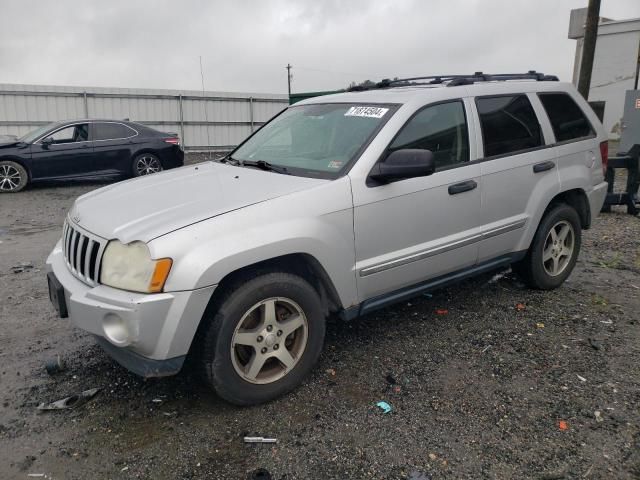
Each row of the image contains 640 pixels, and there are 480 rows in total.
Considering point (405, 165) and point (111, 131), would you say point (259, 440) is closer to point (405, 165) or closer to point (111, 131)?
point (405, 165)

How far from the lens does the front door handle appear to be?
12.0 ft

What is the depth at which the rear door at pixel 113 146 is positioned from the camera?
37.4 ft

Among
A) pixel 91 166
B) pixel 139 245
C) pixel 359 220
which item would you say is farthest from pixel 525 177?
pixel 91 166

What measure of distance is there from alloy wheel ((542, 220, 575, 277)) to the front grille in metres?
3.60

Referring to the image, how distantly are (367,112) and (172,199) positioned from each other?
1.48 metres

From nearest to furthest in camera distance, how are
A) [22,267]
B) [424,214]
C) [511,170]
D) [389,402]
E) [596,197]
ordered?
[389,402]
[424,214]
[511,170]
[596,197]
[22,267]

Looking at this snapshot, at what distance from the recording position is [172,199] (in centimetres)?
312

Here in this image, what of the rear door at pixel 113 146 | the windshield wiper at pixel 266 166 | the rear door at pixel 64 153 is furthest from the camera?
the rear door at pixel 113 146

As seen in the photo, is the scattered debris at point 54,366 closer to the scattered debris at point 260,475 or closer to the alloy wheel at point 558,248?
the scattered debris at point 260,475

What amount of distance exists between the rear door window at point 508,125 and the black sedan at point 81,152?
9.45 m

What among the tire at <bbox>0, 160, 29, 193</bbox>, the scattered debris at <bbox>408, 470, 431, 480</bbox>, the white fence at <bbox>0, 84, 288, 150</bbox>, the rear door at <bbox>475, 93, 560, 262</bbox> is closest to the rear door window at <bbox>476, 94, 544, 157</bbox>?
the rear door at <bbox>475, 93, 560, 262</bbox>

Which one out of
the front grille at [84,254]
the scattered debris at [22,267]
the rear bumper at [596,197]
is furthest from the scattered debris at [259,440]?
the scattered debris at [22,267]

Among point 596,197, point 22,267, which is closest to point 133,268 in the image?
point 22,267

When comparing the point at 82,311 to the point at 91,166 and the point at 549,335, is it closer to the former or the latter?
the point at 549,335
